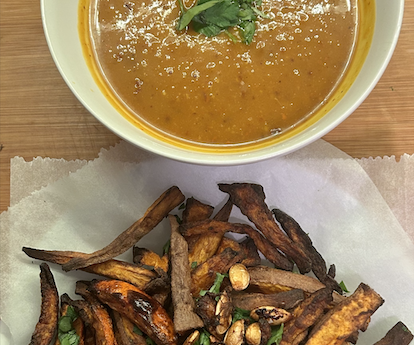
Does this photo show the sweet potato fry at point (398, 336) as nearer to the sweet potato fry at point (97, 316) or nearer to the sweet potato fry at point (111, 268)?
the sweet potato fry at point (111, 268)

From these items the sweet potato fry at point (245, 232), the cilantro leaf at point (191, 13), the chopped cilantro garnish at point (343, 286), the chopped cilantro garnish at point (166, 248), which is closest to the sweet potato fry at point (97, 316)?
the chopped cilantro garnish at point (166, 248)

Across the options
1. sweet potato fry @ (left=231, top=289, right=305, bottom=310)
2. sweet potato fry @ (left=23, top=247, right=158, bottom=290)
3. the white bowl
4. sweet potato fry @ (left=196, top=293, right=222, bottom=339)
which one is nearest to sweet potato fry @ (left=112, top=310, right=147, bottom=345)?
sweet potato fry @ (left=23, top=247, right=158, bottom=290)

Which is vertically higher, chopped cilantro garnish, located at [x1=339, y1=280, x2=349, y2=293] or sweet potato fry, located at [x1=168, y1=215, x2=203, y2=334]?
chopped cilantro garnish, located at [x1=339, y1=280, x2=349, y2=293]

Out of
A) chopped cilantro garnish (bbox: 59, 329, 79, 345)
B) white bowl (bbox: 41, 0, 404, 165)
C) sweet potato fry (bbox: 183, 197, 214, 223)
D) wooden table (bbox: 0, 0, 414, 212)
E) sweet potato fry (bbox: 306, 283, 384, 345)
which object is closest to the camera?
white bowl (bbox: 41, 0, 404, 165)

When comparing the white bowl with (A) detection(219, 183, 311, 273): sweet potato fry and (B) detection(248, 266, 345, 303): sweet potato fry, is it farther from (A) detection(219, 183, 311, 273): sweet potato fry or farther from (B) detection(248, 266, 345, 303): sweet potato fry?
(B) detection(248, 266, 345, 303): sweet potato fry

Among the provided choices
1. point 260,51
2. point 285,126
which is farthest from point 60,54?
point 285,126

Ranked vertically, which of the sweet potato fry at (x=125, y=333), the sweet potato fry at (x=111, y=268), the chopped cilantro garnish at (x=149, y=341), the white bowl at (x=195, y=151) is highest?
the white bowl at (x=195, y=151)
